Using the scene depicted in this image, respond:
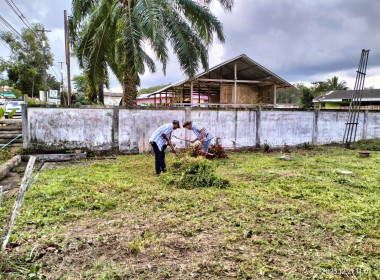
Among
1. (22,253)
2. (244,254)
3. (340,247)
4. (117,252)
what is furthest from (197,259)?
(22,253)

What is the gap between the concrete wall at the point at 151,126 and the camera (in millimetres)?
8594

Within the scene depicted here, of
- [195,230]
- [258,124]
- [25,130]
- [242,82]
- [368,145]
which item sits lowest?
[195,230]

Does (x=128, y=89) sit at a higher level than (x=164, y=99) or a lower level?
lower

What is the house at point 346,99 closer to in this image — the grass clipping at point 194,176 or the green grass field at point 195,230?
the green grass field at point 195,230

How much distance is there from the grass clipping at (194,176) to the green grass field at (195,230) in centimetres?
22

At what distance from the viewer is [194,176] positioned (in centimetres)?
545

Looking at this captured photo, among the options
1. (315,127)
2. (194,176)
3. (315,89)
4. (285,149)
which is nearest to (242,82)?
(315,127)

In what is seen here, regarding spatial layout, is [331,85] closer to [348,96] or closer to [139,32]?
[348,96]

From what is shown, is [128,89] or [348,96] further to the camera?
[348,96]

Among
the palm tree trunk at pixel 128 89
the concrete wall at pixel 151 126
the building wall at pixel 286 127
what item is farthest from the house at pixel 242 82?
the palm tree trunk at pixel 128 89

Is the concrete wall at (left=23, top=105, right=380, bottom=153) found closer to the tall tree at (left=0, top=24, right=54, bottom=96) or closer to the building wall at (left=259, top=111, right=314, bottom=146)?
the building wall at (left=259, top=111, right=314, bottom=146)

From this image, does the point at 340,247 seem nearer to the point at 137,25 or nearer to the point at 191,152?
the point at 191,152

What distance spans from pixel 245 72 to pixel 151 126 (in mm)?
10323

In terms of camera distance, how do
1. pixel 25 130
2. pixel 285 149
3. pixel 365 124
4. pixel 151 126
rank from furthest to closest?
1. pixel 365 124
2. pixel 285 149
3. pixel 151 126
4. pixel 25 130
